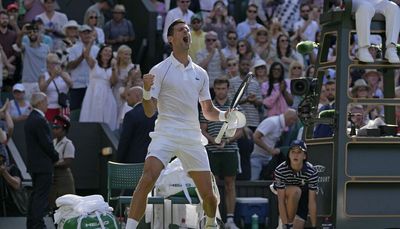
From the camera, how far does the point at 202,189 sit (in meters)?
10.4

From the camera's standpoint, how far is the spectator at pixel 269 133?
53.7 ft

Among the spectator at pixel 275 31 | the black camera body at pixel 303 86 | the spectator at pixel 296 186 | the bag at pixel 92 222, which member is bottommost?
the bag at pixel 92 222

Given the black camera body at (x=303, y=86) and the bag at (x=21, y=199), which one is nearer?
the black camera body at (x=303, y=86)

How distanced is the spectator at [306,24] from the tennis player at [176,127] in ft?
32.6

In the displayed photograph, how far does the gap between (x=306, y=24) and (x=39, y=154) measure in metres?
7.76

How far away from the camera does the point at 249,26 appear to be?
810 inches

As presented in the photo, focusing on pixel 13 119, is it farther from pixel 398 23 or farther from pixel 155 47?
pixel 398 23

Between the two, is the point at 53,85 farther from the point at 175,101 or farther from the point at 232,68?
the point at 175,101

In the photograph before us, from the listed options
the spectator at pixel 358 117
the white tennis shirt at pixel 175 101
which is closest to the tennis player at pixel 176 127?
the white tennis shirt at pixel 175 101

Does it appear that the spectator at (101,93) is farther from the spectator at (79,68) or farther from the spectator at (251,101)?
the spectator at (251,101)

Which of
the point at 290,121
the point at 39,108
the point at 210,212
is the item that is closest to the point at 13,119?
the point at 39,108

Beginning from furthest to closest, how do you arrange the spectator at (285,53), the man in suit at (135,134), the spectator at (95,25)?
the spectator at (285,53), the spectator at (95,25), the man in suit at (135,134)

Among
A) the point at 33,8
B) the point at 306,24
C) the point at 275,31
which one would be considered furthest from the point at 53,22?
the point at 306,24

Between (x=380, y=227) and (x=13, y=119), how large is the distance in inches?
277
